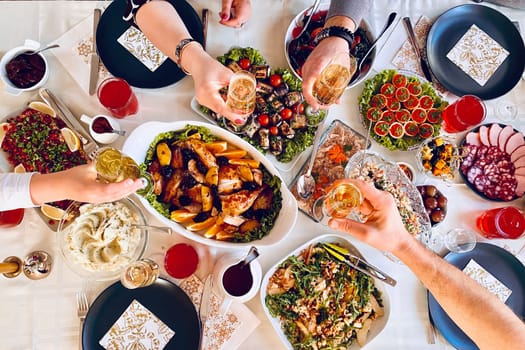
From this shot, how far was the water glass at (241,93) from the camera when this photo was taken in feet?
4.41

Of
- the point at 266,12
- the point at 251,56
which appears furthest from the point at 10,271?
the point at 266,12

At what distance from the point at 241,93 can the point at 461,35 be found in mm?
1014

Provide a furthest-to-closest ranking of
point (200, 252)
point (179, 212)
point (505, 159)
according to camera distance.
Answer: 1. point (505, 159)
2. point (200, 252)
3. point (179, 212)

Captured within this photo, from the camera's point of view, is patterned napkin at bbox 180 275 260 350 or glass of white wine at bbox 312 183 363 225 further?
patterned napkin at bbox 180 275 260 350

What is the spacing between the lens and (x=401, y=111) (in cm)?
165

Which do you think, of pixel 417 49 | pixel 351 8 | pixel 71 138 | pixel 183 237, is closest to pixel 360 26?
pixel 351 8

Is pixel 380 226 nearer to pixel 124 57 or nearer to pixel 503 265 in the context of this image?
pixel 503 265

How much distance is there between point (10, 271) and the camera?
58.1 inches

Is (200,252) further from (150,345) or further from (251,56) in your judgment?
(251,56)

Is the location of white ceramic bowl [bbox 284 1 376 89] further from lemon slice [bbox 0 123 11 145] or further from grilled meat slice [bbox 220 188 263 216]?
lemon slice [bbox 0 123 11 145]

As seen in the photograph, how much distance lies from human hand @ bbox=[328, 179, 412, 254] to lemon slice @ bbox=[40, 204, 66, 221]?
0.91 meters

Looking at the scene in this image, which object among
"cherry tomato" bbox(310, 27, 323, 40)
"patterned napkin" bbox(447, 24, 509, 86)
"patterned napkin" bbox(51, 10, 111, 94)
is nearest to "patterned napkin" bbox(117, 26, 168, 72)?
"patterned napkin" bbox(51, 10, 111, 94)

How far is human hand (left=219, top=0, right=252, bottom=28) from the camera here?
1.62 m

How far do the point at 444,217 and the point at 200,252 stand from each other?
92 cm
